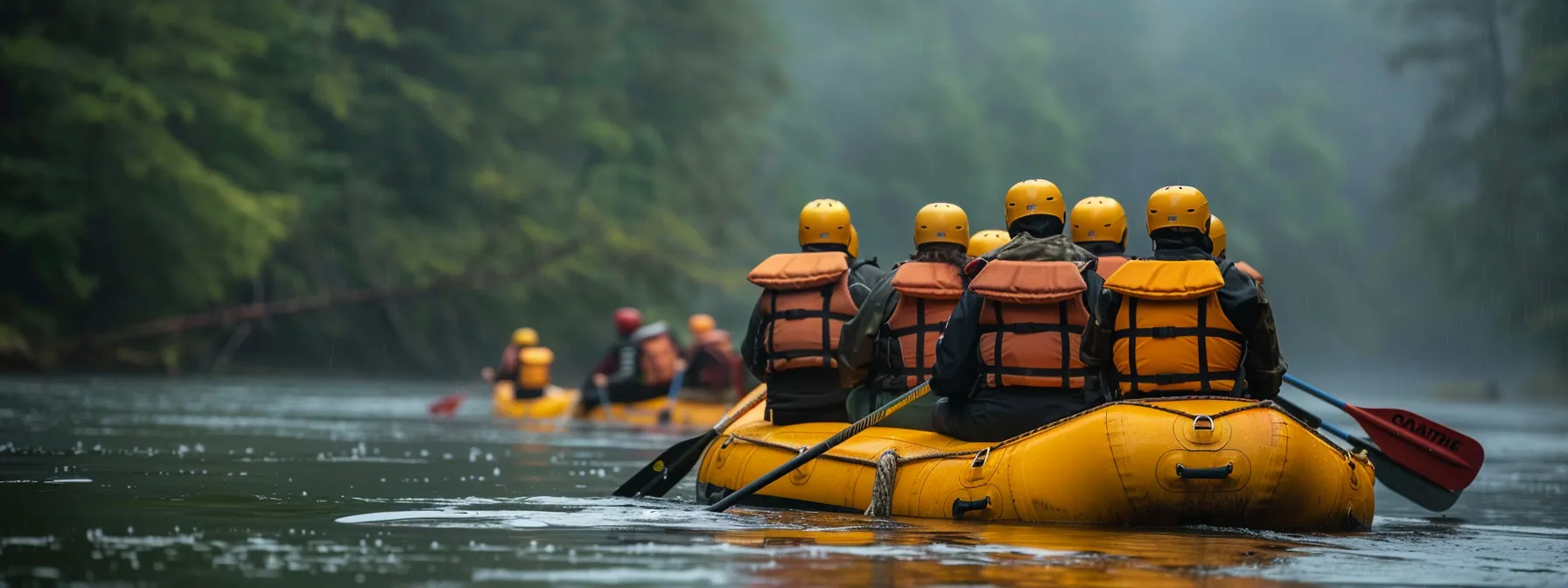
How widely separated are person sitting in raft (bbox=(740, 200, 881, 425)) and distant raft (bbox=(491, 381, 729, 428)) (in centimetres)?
941

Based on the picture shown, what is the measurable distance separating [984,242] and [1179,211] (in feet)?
7.06

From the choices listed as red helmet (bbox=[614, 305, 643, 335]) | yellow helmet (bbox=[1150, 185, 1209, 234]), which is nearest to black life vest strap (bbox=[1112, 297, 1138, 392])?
yellow helmet (bbox=[1150, 185, 1209, 234])

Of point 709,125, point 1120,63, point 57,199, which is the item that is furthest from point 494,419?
point 1120,63

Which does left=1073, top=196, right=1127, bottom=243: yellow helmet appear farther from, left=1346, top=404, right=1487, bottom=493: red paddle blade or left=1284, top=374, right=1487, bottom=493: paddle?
left=1346, top=404, right=1487, bottom=493: red paddle blade

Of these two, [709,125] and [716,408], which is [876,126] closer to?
[709,125]

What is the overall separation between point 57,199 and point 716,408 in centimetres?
1116

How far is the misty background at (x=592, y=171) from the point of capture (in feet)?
89.0

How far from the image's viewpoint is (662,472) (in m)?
9.91

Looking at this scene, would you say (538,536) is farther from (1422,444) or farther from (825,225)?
(1422,444)

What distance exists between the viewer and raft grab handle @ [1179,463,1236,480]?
7.44 m

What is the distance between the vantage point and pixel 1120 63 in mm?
68375

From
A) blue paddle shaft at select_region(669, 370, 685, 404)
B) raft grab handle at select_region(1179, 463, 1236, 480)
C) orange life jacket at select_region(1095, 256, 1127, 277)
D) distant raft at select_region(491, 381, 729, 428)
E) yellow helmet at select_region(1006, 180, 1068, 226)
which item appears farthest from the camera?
blue paddle shaft at select_region(669, 370, 685, 404)

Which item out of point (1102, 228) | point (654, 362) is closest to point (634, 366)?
point (654, 362)

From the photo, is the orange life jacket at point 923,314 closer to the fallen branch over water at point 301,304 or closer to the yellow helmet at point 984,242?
the yellow helmet at point 984,242
